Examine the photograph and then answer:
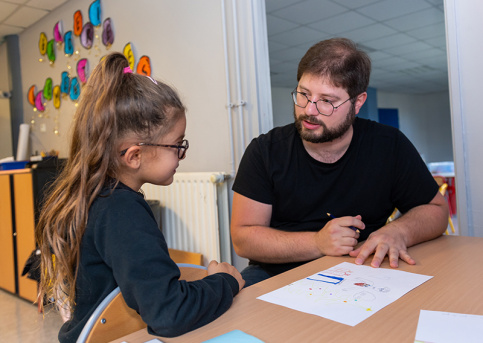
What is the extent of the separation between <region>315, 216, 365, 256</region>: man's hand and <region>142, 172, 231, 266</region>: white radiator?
123 centimetres

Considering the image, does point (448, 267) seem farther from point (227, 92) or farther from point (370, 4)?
point (370, 4)

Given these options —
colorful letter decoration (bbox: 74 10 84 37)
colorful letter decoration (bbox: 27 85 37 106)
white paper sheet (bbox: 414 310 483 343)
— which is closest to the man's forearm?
white paper sheet (bbox: 414 310 483 343)

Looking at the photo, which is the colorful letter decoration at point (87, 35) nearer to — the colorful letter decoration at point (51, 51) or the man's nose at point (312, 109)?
the colorful letter decoration at point (51, 51)

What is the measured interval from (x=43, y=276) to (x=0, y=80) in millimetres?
4738

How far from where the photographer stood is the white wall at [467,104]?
5.09ft

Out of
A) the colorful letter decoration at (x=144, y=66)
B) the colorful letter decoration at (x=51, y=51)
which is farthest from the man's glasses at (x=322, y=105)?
the colorful letter decoration at (x=51, y=51)

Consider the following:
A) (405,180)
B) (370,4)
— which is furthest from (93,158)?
(370,4)

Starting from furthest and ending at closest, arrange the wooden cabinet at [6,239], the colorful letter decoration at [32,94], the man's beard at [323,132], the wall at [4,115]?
the wall at [4,115] → the colorful letter decoration at [32,94] → the wooden cabinet at [6,239] → the man's beard at [323,132]

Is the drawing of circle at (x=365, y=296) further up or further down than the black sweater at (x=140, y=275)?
further down

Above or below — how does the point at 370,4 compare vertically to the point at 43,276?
above

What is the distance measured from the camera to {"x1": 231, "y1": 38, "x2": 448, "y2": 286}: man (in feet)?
4.25

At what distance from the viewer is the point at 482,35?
1521 millimetres

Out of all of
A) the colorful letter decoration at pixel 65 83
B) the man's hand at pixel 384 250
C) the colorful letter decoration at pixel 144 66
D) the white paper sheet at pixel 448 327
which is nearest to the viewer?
the white paper sheet at pixel 448 327

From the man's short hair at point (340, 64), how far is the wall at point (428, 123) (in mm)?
9990
